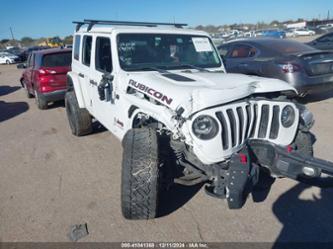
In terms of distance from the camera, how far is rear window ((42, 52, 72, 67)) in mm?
7957

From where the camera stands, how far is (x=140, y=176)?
2.84 meters

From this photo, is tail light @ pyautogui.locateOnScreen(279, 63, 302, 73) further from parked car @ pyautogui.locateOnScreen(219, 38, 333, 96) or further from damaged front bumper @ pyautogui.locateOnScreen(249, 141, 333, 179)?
damaged front bumper @ pyautogui.locateOnScreen(249, 141, 333, 179)

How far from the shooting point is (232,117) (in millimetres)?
2734

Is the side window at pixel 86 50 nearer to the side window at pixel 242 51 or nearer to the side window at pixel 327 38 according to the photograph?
the side window at pixel 242 51

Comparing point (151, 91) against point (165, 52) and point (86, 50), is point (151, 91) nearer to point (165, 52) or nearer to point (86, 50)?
point (165, 52)

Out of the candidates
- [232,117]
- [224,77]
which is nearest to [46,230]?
[232,117]

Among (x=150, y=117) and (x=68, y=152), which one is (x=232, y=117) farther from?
(x=68, y=152)

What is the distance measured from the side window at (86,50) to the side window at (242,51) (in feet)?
13.8

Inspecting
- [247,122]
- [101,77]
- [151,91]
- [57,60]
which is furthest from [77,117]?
[247,122]

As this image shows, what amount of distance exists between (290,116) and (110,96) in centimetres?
233

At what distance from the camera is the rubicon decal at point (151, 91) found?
288 centimetres

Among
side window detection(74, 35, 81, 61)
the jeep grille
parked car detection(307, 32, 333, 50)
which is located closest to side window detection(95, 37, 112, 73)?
side window detection(74, 35, 81, 61)

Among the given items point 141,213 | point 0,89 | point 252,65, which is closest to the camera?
point 141,213

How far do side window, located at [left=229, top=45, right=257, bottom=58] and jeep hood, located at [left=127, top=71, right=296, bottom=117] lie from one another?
4.37 m
